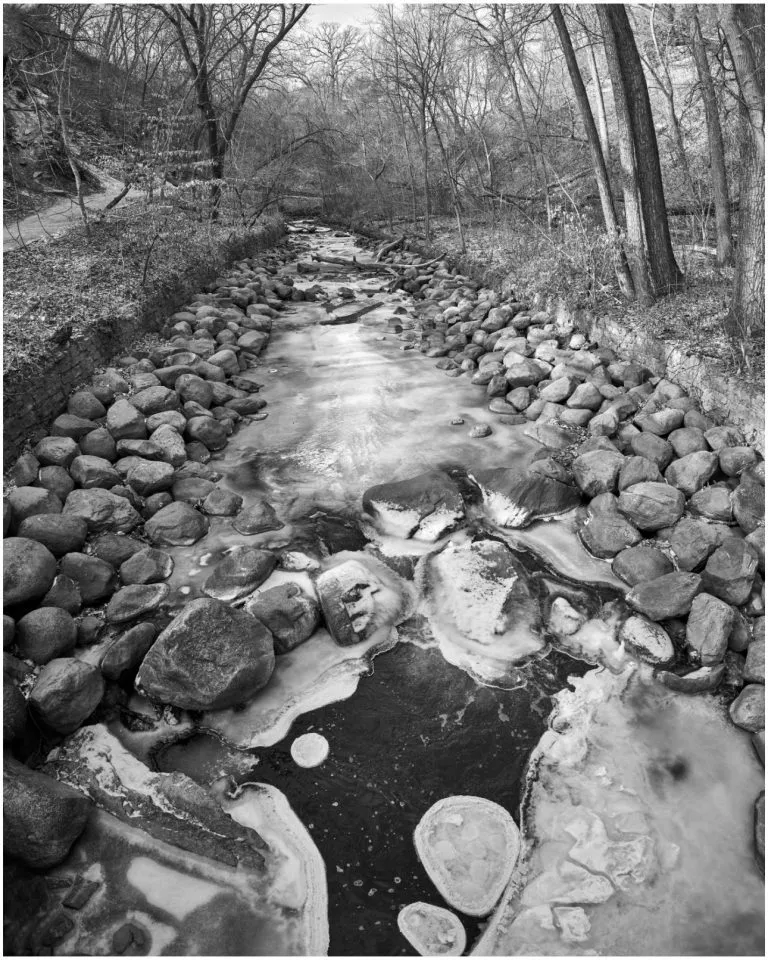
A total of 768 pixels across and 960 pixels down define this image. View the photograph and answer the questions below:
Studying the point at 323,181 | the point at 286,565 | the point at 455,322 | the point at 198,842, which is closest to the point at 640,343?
the point at 455,322

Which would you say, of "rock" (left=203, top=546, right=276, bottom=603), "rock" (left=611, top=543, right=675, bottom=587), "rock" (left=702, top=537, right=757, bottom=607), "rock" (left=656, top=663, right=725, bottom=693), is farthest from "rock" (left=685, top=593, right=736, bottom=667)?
"rock" (left=203, top=546, right=276, bottom=603)

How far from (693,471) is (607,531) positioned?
80cm

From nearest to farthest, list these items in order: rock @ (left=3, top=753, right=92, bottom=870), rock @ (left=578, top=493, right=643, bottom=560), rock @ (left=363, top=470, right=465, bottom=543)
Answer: rock @ (left=3, top=753, right=92, bottom=870), rock @ (left=578, top=493, right=643, bottom=560), rock @ (left=363, top=470, right=465, bottom=543)

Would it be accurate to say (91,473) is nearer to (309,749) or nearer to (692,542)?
(309,749)

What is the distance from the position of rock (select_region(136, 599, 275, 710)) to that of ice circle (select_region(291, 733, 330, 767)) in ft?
1.21

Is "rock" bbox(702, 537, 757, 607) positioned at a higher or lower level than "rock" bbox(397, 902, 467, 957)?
higher

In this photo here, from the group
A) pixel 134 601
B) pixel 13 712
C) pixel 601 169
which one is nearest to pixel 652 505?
pixel 134 601

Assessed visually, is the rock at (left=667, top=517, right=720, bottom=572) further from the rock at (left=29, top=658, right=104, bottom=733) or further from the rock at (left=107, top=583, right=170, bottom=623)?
the rock at (left=29, top=658, right=104, bottom=733)

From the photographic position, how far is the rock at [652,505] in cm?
403

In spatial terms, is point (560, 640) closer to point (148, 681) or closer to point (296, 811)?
point (296, 811)

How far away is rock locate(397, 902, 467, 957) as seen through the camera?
2219 mm

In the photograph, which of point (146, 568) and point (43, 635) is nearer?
point (43, 635)

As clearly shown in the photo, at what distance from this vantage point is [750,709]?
2912 millimetres

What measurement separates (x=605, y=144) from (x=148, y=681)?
910 cm
